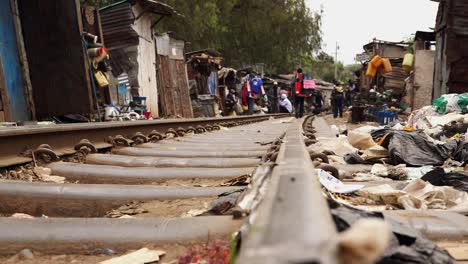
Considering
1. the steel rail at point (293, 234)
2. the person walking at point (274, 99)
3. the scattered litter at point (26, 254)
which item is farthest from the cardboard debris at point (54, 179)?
the person walking at point (274, 99)

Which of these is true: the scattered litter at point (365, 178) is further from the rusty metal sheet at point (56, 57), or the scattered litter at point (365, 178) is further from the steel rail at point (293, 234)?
the rusty metal sheet at point (56, 57)

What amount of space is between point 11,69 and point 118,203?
7.51m

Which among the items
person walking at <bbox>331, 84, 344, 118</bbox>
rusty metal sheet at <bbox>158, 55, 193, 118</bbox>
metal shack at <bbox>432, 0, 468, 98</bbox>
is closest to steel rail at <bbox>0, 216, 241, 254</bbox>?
metal shack at <bbox>432, 0, 468, 98</bbox>

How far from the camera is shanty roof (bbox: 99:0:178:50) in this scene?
13633mm

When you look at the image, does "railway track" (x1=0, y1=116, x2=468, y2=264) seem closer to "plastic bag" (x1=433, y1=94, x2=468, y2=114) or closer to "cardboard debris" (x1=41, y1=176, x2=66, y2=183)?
"cardboard debris" (x1=41, y1=176, x2=66, y2=183)

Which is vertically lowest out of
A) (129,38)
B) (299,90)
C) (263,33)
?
(299,90)

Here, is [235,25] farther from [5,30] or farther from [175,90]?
[5,30]

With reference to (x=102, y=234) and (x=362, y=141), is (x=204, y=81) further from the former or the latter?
(x=102, y=234)

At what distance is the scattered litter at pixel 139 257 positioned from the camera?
128 cm

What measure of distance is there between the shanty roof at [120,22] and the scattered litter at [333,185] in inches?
495

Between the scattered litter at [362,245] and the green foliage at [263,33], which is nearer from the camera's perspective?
the scattered litter at [362,245]

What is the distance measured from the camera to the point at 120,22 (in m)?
13.8

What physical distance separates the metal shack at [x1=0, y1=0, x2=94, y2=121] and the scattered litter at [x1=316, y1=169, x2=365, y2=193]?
7128mm

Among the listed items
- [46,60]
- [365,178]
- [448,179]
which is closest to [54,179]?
[365,178]
